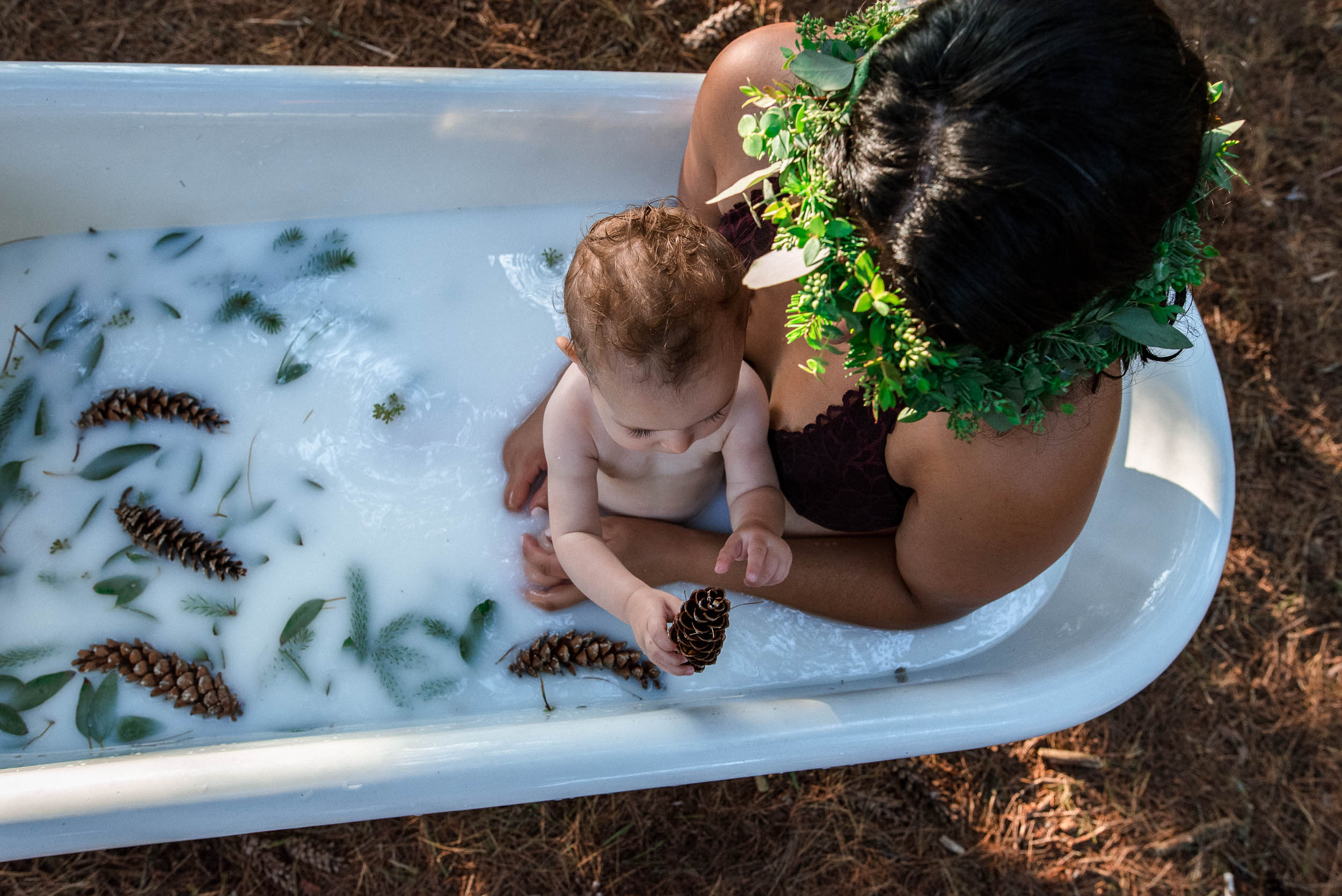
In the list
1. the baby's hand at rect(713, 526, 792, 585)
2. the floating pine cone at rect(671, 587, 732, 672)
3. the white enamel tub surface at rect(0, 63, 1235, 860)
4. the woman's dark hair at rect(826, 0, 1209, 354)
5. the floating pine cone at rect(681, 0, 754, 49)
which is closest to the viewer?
the woman's dark hair at rect(826, 0, 1209, 354)

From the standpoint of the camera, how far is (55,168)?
1467 millimetres

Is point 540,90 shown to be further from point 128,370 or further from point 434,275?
point 128,370

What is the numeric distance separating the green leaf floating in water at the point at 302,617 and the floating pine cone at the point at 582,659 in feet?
1.16

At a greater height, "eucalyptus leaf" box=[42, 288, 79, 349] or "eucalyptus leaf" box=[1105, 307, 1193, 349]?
"eucalyptus leaf" box=[1105, 307, 1193, 349]

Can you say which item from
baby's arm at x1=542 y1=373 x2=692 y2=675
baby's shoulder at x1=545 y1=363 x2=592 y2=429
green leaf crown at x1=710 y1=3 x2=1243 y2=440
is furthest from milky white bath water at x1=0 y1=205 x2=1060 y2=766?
green leaf crown at x1=710 y1=3 x2=1243 y2=440

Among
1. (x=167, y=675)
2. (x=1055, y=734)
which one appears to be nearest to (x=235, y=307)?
(x=167, y=675)

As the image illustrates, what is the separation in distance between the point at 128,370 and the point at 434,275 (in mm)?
583

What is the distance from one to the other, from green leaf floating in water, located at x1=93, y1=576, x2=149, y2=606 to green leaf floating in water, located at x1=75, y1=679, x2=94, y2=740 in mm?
137

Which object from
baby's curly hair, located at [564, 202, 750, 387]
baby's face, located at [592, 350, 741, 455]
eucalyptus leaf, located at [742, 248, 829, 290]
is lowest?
baby's face, located at [592, 350, 741, 455]

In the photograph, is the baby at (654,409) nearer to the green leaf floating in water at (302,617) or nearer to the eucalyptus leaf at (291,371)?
the green leaf floating in water at (302,617)

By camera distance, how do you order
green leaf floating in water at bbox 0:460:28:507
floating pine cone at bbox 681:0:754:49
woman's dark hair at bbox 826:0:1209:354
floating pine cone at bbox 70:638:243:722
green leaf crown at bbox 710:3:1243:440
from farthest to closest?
1. floating pine cone at bbox 681:0:754:49
2. green leaf floating in water at bbox 0:460:28:507
3. floating pine cone at bbox 70:638:243:722
4. green leaf crown at bbox 710:3:1243:440
5. woman's dark hair at bbox 826:0:1209:354

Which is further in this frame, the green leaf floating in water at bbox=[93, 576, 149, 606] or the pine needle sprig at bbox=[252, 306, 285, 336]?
the pine needle sprig at bbox=[252, 306, 285, 336]

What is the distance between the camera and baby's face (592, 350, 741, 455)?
0.95 m

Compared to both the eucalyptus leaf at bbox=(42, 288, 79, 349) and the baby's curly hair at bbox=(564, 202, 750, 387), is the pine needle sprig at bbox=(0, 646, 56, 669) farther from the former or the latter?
the baby's curly hair at bbox=(564, 202, 750, 387)
